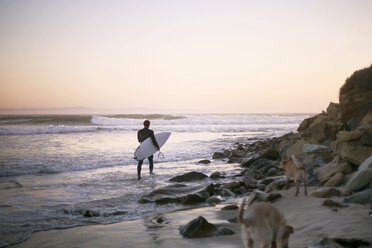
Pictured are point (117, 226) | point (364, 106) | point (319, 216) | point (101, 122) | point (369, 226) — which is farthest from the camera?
point (101, 122)

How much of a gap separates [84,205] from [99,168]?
5.16 meters

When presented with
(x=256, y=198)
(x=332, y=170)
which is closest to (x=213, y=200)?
(x=256, y=198)

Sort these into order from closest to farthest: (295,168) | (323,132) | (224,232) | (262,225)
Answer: (262,225) < (224,232) < (295,168) < (323,132)

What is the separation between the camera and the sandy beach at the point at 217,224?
3.62 meters

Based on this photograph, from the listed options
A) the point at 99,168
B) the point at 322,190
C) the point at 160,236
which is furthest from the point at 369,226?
the point at 99,168

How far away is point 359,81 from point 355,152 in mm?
3978

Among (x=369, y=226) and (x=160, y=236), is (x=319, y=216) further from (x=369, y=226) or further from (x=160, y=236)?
(x=160, y=236)

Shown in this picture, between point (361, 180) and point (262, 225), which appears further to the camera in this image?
point (361, 180)

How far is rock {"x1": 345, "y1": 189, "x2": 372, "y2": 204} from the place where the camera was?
446 centimetres

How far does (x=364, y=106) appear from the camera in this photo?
8.43 metres

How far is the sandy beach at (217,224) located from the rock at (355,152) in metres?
1.52

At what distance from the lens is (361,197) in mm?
4562

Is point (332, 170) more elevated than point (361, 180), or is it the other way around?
point (361, 180)

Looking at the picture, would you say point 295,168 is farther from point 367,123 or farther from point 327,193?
point 367,123
